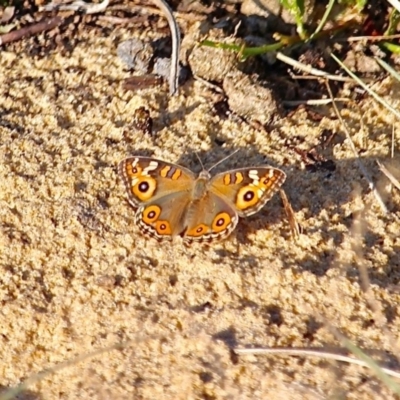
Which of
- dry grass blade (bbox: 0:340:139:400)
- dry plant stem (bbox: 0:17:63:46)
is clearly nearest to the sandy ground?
dry grass blade (bbox: 0:340:139:400)

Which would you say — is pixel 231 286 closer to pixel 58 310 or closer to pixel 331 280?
pixel 331 280

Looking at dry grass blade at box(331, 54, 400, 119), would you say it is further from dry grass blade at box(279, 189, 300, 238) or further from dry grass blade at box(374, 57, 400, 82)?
dry grass blade at box(279, 189, 300, 238)

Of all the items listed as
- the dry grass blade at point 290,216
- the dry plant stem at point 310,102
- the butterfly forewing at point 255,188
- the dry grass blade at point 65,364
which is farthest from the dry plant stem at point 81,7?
the dry grass blade at point 65,364

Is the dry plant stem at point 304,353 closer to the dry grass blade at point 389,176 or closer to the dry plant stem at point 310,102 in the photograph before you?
the dry grass blade at point 389,176

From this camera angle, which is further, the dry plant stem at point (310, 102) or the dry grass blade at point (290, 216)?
the dry plant stem at point (310, 102)

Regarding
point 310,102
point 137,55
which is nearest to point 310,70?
point 310,102

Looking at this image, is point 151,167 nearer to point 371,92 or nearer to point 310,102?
point 310,102
